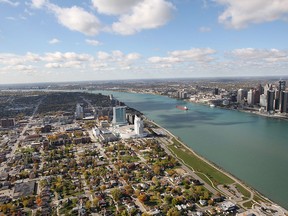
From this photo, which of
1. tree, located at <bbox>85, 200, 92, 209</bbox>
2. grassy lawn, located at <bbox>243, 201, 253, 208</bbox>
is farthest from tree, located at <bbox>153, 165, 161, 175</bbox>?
grassy lawn, located at <bbox>243, 201, 253, 208</bbox>

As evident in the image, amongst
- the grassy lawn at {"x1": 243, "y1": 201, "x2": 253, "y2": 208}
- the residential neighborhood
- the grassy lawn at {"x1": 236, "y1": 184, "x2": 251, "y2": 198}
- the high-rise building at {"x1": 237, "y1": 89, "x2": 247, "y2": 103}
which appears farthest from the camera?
the high-rise building at {"x1": 237, "y1": 89, "x2": 247, "y2": 103}

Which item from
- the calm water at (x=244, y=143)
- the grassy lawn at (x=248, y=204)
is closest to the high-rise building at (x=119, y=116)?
the calm water at (x=244, y=143)

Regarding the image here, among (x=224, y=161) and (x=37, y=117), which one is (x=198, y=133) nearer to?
(x=224, y=161)

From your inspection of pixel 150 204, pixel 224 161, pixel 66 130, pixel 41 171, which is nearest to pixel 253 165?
pixel 224 161

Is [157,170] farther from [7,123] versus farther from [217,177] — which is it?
[7,123]

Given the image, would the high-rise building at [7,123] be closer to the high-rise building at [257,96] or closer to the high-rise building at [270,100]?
the high-rise building at [270,100]

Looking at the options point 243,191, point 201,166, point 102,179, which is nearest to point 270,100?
point 201,166

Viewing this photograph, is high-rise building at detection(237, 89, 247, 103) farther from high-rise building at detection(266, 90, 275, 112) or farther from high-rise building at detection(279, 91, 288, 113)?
high-rise building at detection(279, 91, 288, 113)
